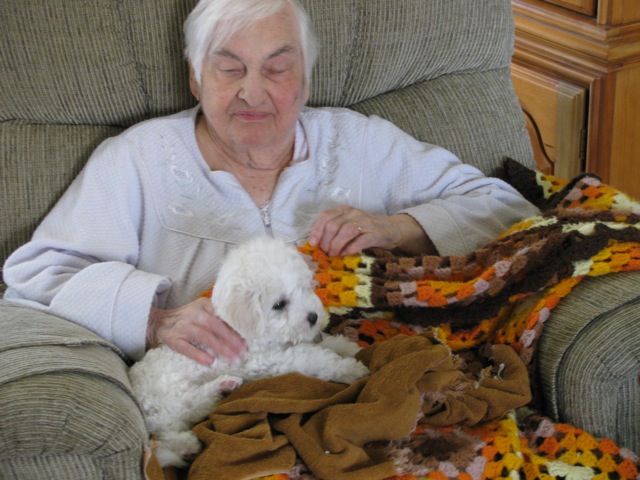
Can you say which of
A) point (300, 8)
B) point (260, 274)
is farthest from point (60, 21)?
point (260, 274)

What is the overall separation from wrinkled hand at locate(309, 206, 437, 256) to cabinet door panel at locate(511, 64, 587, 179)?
1.19m

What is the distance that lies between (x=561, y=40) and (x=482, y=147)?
84cm

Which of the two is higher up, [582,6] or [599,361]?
[582,6]

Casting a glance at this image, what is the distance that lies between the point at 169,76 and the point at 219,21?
0.25 metres

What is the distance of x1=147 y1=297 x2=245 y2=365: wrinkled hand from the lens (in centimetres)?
148

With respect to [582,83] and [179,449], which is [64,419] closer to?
[179,449]

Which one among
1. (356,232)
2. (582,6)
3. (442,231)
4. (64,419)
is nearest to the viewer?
(64,419)

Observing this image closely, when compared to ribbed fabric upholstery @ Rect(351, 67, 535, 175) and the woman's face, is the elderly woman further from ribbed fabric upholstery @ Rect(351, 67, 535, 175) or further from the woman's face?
ribbed fabric upholstery @ Rect(351, 67, 535, 175)

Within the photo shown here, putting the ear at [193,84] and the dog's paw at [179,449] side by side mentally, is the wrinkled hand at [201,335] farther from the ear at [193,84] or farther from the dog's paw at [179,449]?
the ear at [193,84]

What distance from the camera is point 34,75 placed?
1.84m

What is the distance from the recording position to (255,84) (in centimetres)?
174

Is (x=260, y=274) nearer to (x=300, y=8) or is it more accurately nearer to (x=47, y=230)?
(x=47, y=230)

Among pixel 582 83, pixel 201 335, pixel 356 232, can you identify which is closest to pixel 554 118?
pixel 582 83

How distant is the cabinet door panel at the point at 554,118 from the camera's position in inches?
109
